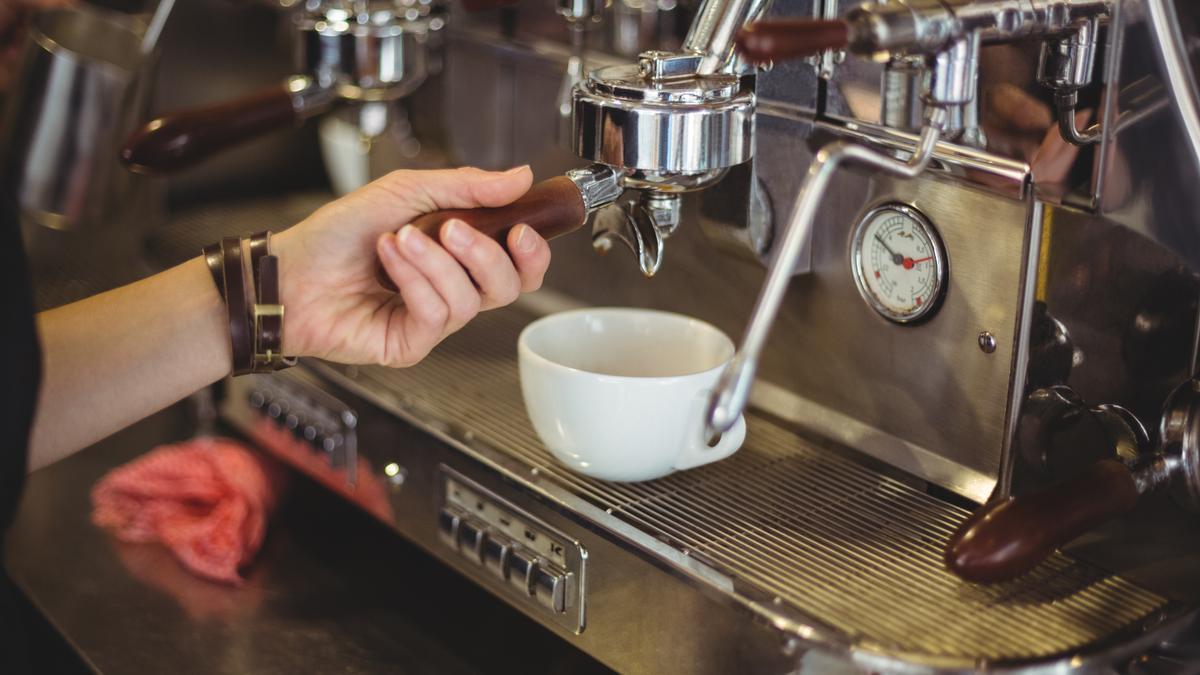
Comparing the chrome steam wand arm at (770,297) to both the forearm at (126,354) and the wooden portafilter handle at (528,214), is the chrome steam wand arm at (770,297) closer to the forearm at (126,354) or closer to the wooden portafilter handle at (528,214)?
the wooden portafilter handle at (528,214)

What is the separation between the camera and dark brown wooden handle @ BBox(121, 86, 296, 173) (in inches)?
36.2

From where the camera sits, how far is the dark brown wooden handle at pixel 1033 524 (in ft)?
2.01

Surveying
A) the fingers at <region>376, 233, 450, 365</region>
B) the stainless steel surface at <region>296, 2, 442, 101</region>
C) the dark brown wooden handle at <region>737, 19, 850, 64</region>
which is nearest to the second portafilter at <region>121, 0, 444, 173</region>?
the stainless steel surface at <region>296, 2, 442, 101</region>

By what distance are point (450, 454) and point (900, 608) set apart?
33cm

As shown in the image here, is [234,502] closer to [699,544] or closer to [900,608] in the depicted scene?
[699,544]

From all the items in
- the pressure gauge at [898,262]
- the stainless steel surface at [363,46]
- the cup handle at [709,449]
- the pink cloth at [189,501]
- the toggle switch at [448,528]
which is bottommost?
the pink cloth at [189,501]

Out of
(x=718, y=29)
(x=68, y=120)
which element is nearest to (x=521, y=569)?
(x=718, y=29)

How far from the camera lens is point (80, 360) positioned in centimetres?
77

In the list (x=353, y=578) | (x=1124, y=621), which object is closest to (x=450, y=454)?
(x=353, y=578)

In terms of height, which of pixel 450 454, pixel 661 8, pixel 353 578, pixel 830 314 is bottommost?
pixel 353 578

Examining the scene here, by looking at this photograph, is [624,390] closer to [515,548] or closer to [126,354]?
[515,548]

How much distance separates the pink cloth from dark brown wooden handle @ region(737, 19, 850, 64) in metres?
0.59

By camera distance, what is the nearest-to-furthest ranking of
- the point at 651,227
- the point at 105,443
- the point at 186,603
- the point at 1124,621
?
the point at 1124,621, the point at 651,227, the point at 186,603, the point at 105,443

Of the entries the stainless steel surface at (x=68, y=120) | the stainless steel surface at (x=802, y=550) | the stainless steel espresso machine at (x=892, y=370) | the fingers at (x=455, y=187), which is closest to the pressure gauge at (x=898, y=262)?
the stainless steel espresso machine at (x=892, y=370)
